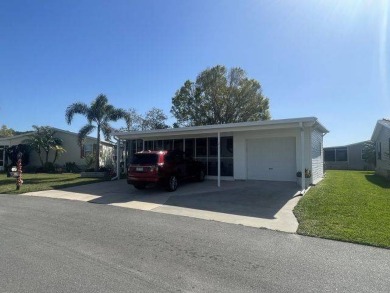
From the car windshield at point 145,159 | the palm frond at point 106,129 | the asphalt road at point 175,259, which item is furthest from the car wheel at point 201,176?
the palm frond at point 106,129

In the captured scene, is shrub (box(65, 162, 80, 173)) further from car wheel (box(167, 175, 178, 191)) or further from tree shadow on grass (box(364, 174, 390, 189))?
tree shadow on grass (box(364, 174, 390, 189))

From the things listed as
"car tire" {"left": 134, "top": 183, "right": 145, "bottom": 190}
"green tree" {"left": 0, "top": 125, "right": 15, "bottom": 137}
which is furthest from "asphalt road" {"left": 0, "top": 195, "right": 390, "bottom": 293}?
"green tree" {"left": 0, "top": 125, "right": 15, "bottom": 137}

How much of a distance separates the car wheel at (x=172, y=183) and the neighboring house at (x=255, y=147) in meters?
2.11

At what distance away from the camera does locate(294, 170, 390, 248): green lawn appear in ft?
19.5

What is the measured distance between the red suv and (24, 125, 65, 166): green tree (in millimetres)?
15811

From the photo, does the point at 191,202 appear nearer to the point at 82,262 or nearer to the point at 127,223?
the point at 127,223

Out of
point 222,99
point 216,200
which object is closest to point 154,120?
point 222,99

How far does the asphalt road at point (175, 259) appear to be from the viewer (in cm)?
376

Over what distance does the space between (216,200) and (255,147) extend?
5527mm

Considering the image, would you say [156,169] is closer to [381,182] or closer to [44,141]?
[381,182]

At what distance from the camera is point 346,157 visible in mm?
30172

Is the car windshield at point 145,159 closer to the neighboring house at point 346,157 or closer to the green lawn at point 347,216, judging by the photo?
the green lawn at point 347,216

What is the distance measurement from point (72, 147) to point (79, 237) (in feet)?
73.2

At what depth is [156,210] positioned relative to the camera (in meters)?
8.92
